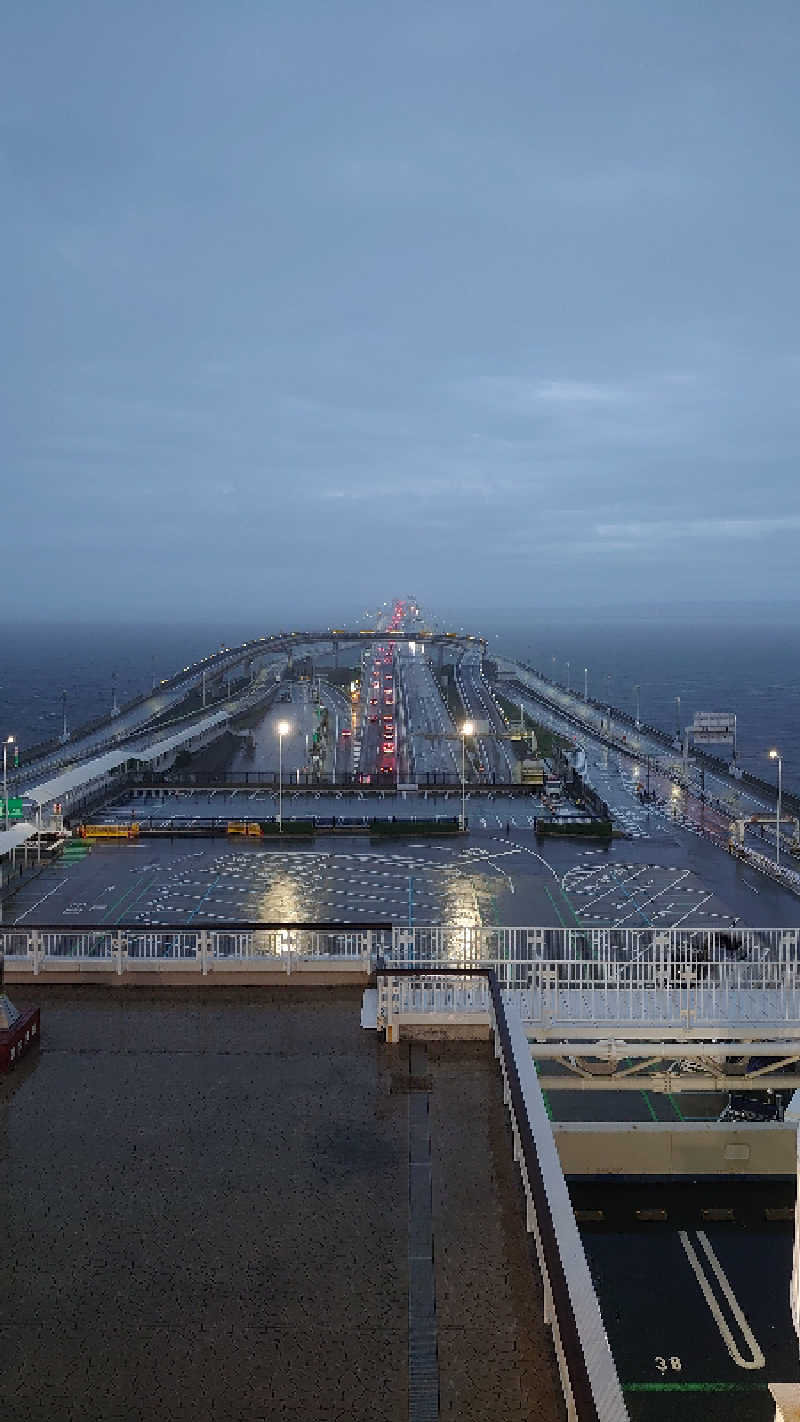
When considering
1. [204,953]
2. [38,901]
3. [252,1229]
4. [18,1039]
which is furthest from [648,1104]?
[38,901]

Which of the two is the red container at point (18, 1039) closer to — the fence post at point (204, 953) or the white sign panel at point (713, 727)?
the fence post at point (204, 953)

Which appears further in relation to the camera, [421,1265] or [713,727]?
[713,727]

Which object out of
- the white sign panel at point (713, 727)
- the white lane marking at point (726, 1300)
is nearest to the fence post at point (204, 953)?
the white lane marking at point (726, 1300)

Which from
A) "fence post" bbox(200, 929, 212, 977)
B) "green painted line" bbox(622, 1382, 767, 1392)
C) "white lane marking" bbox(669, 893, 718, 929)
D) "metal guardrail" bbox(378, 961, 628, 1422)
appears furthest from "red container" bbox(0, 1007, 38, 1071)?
"white lane marking" bbox(669, 893, 718, 929)

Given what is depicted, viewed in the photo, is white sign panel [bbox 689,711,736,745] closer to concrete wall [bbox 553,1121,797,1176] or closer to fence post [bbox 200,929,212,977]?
concrete wall [bbox 553,1121,797,1176]

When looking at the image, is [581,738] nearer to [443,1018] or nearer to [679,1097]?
[679,1097]

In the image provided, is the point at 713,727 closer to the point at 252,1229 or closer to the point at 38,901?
the point at 38,901
